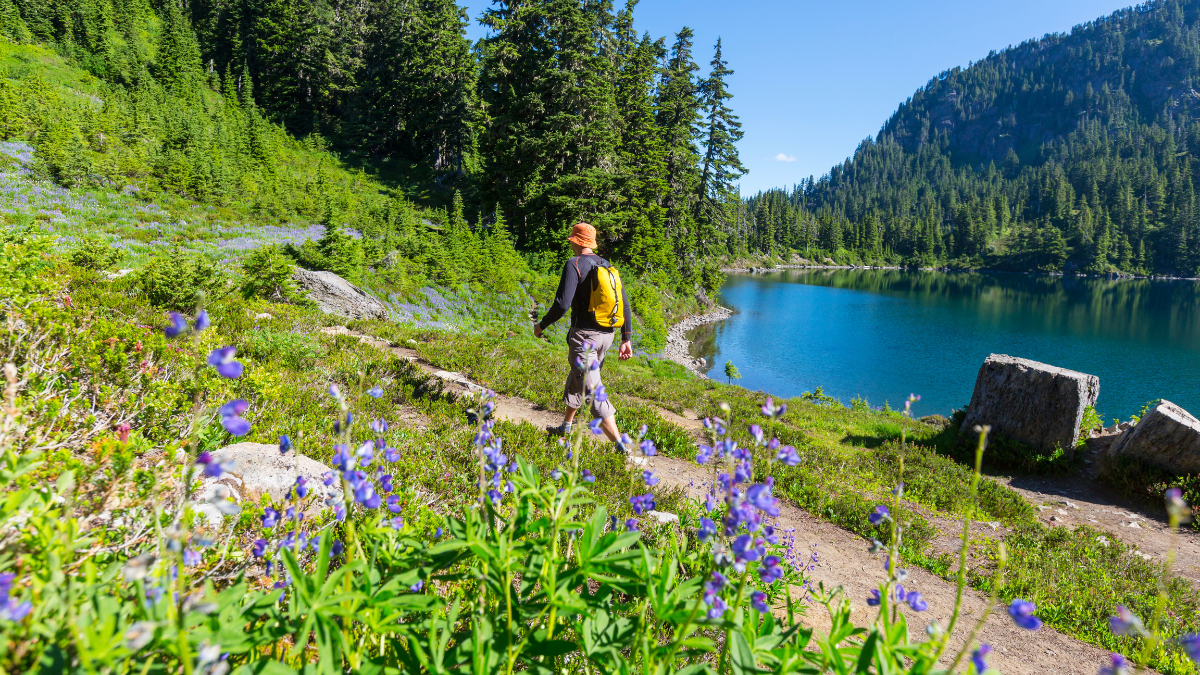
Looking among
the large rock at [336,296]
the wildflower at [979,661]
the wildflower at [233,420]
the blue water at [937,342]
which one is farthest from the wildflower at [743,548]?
the blue water at [937,342]

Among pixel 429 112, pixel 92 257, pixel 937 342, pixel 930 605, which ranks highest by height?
pixel 429 112

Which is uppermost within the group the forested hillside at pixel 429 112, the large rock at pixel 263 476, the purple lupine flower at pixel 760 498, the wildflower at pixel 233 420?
the forested hillside at pixel 429 112

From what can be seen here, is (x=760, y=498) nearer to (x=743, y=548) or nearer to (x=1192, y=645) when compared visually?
(x=743, y=548)

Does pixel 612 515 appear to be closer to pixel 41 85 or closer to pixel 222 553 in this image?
pixel 222 553

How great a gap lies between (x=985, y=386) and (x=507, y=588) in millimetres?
11511

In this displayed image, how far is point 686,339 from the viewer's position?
1231 inches

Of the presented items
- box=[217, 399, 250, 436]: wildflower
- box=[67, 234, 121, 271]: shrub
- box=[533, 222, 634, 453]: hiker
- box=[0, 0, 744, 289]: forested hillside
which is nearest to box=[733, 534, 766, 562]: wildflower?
box=[217, 399, 250, 436]: wildflower

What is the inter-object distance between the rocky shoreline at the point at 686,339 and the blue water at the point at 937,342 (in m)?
0.76

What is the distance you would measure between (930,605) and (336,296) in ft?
45.1

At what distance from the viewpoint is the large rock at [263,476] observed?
3174mm

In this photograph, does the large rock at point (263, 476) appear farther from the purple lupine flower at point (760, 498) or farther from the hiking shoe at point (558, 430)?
the hiking shoe at point (558, 430)

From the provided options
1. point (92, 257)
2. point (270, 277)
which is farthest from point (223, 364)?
point (270, 277)

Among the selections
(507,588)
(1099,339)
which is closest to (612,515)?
(507,588)

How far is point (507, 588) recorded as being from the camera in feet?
6.01
